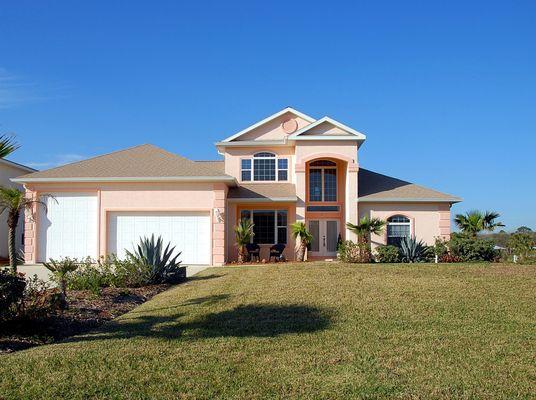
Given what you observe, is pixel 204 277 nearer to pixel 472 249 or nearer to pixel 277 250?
pixel 277 250

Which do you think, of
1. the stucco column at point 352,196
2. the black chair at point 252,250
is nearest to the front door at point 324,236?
the stucco column at point 352,196

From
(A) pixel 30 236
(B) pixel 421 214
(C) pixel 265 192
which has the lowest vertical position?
(A) pixel 30 236

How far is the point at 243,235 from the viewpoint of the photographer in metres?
24.3

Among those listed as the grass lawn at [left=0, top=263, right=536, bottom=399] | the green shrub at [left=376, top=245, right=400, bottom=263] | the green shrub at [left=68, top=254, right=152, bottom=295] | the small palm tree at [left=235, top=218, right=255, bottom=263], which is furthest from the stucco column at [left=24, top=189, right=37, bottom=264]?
the green shrub at [left=376, top=245, right=400, bottom=263]

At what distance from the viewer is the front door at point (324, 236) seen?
2709 cm

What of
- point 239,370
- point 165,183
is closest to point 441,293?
point 239,370

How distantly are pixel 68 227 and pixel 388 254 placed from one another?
14252mm

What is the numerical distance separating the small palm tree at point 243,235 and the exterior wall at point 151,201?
5.42 ft

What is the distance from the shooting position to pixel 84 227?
2331 cm

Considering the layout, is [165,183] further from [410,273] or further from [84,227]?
[410,273]

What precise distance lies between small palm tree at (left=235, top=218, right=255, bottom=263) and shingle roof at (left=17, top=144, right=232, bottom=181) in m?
2.75

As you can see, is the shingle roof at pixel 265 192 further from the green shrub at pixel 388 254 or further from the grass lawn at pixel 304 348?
the grass lawn at pixel 304 348

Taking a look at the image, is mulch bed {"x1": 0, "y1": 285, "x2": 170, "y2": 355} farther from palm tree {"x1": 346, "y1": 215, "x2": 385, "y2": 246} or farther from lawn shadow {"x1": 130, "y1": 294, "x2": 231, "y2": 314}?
palm tree {"x1": 346, "y1": 215, "x2": 385, "y2": 246}

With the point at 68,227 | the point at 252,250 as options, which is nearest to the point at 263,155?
the point at 252,250
